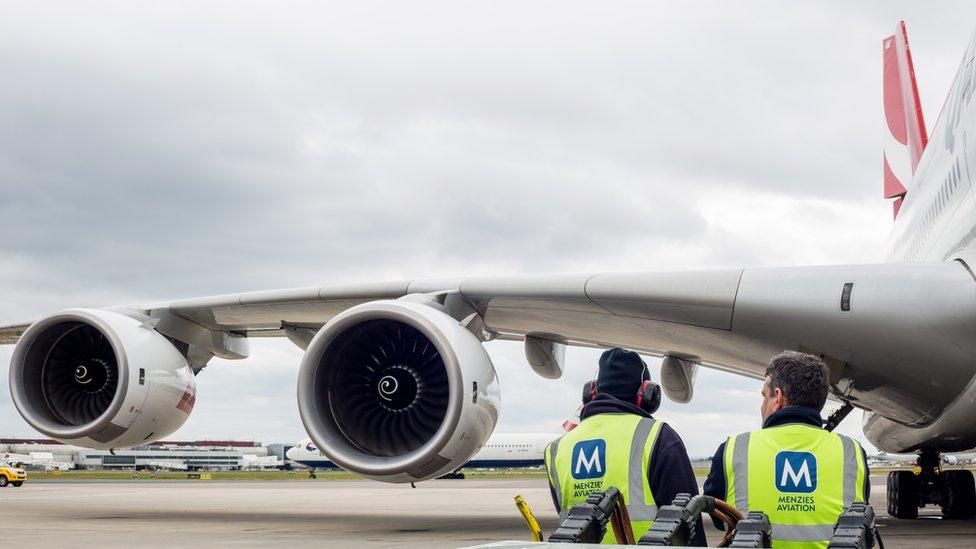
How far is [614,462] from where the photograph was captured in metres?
3.20

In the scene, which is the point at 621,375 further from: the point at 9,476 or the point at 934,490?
the point at 9,476

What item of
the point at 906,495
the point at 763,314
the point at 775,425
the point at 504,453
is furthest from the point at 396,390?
the point at 504,453

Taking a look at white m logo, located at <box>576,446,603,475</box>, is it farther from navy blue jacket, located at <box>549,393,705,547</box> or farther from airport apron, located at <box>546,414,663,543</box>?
navy blue jacket, located at <box>549,393,705,547</box>

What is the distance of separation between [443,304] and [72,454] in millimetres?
93706

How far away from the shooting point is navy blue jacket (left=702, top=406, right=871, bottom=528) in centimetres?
288

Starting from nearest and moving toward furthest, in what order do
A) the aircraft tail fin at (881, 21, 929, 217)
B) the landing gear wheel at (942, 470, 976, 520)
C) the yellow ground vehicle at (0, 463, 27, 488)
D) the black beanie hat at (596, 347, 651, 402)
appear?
1. the black beanie hat at (596, 347, 651, 402)
2. the landing gear wheel at (942, 470, 976, 520)
3. the aircraft tail fin at (881, 21, 929, 217)
4. the yellow ground vehicle at (0, 463, 27, 488)

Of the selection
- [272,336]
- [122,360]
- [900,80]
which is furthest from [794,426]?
[900,80]

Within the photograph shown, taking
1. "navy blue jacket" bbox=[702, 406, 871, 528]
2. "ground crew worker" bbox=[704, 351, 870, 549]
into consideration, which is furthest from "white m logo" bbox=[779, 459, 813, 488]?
"navy blue jacket" bbox=[702, 406, 871, 528]

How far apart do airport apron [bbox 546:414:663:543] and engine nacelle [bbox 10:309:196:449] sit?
7.54 metres

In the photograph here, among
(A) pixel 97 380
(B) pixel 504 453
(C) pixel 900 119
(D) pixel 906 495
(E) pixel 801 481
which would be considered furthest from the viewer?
(B) pixel 504 453

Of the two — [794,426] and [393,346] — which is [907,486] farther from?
[794,426]

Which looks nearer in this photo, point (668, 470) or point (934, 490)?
point (668, 470)

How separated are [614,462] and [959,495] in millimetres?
10855

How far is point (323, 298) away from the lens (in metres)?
9.62
